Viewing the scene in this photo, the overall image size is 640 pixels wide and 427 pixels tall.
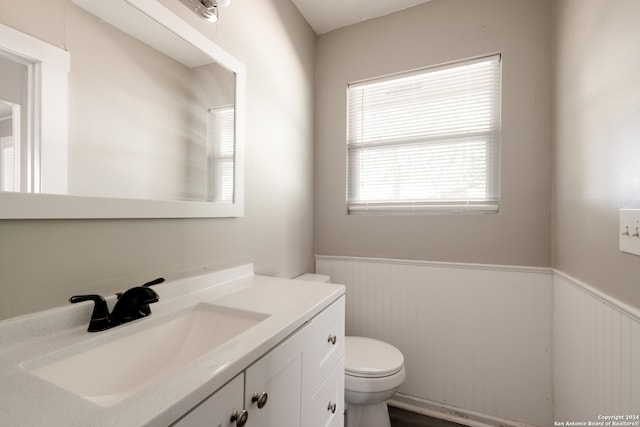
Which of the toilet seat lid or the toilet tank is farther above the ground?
the toilet tank

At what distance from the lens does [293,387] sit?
805 mm

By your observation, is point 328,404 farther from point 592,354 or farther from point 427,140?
point 427,140

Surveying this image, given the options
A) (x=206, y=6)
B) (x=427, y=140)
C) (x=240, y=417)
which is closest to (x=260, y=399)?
(x=240, y=417)

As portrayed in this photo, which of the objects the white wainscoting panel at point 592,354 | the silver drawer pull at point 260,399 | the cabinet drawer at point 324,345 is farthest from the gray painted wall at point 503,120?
the silver drawer pull at point 260,399

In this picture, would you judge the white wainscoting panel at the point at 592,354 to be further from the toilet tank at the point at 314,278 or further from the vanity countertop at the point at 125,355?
the toilet tank at the point at 314,278

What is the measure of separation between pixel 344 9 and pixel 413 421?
2596mm

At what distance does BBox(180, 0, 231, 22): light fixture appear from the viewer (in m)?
1.08

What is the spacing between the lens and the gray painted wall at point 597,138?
0.84 metres

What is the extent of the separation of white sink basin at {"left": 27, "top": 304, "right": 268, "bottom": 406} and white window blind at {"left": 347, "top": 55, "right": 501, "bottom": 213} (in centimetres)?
127

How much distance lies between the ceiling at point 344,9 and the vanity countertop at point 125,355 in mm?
1747

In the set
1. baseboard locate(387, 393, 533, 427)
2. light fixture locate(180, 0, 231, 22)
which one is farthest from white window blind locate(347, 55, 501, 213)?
baseboard locate(387, 393, 533, 427)

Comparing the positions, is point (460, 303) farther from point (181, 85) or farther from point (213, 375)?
point (181, 85)

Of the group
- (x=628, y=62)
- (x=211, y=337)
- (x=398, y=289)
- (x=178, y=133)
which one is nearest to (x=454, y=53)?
(x=628, y=62)

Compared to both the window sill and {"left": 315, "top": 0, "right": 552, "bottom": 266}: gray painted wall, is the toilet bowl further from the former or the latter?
the window sill
